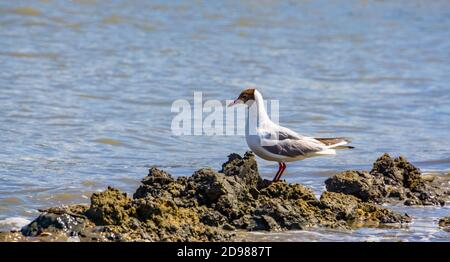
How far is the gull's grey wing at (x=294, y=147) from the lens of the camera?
777 cm

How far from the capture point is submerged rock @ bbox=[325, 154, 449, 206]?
7.93 metres

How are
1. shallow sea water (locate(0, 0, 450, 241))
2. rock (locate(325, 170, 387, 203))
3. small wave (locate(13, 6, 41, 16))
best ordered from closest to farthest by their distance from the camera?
rock (locate(325, 170, 387, 203)), shallow sea water (locate(0, 0, 450, 241)), small wave (locate(13, 6, 41, 16))

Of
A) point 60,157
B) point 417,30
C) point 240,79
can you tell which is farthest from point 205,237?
point 417,30

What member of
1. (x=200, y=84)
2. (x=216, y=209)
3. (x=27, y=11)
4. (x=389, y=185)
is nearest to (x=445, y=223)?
(x=389, y=185)

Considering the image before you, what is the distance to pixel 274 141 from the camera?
25.5 ft

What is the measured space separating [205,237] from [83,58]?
33.4 ft

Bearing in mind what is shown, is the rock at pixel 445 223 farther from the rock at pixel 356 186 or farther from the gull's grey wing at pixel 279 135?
the gull's grey wing at pixel 279 135

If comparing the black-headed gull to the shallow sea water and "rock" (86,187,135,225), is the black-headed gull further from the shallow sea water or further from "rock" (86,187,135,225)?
"rock" (86,187,135,225)

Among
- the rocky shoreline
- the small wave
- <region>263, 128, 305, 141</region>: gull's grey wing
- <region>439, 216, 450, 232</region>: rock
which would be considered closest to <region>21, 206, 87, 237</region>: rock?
the rocky shoreline
